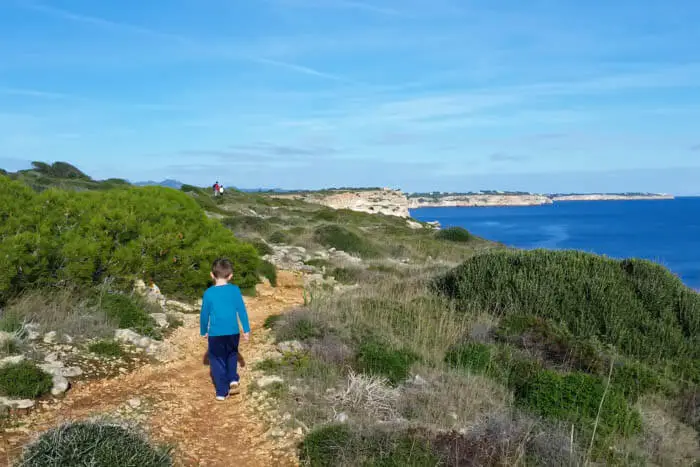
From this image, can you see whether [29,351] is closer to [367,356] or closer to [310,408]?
[310,408]

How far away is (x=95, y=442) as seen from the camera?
4.25 meters

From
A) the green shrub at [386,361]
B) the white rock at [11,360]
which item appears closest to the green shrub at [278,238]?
the green shrub at [386,361]

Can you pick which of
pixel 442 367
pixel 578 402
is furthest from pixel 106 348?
pixel 578 402

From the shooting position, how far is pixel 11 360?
6422 mm

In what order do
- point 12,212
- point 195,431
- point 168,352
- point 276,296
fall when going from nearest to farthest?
point 195,431
point 168,352
point 12,212
point 276,296

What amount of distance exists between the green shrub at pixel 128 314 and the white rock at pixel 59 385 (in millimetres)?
2213

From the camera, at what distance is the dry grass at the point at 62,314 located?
26.0ft

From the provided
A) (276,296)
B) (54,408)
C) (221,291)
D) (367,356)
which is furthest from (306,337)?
(276,296)

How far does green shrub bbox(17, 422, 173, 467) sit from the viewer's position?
410 centimetres

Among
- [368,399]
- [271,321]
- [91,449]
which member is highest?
[91,449]

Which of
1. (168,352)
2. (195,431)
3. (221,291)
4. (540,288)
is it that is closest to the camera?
(195,431)

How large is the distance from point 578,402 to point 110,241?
8.61 metres

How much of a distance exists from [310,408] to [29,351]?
3827 millimetres

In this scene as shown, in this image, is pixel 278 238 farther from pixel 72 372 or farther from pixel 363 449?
pixel 363 449
